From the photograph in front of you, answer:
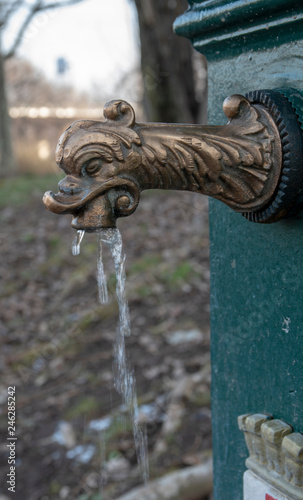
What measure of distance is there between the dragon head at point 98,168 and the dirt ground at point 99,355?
243 cm

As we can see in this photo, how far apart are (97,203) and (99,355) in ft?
12.0

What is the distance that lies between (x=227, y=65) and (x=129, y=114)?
38cm

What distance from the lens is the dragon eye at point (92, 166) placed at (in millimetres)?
777

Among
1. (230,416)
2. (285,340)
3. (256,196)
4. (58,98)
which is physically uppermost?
(58,98)

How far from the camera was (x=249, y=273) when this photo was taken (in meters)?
1.08

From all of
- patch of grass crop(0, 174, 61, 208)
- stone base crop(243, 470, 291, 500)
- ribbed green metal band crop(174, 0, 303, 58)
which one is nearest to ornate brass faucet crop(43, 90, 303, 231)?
ribbed green metal band crop(174, 0, 303, 58)

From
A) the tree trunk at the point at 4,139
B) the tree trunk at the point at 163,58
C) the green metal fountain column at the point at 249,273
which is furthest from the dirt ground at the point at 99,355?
the tree trunk at the point at 4,139

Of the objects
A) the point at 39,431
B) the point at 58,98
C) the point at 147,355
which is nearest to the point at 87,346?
the point at 147,355

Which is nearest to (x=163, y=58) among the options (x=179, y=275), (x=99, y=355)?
(x=179, y=275)

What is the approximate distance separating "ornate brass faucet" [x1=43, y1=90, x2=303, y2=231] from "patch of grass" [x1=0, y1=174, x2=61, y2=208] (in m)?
7.91

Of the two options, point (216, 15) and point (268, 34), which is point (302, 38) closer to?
point (268, 34)

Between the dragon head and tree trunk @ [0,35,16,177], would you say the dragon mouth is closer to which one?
the dragon head

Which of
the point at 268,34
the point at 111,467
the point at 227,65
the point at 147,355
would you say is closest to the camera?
the point at 268,34

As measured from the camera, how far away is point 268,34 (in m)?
0.95
